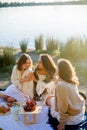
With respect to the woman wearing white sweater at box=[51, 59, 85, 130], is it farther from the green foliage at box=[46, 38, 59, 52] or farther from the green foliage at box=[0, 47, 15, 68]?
the green foliage at box=[46, 38, 59, 52]

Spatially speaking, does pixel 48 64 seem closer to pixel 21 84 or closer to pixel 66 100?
pixel 21 84

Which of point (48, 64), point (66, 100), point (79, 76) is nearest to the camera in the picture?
point (66, 100)

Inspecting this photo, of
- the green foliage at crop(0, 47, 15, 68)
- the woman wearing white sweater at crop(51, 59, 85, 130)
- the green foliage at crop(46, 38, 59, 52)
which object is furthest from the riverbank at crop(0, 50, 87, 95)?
the woman wearing white sweater at crop(51, 59, 85, 130)

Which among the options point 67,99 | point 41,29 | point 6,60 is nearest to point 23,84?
point 67,99

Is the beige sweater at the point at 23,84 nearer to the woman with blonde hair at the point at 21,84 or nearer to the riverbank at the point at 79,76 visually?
the woman with blonde hair at the point at 21,84

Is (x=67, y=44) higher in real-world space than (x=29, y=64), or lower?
lower

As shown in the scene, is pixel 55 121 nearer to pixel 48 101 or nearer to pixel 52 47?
pixel 48 101

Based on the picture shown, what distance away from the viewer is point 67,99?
4.39 meters

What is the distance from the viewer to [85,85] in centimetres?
715

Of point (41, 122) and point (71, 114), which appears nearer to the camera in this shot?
point (71, 114)

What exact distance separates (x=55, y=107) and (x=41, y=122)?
0.36 metres

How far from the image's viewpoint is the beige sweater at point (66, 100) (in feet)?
14.4

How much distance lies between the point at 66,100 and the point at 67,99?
0.05 feet

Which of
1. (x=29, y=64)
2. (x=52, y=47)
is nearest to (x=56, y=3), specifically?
(x=52, y=47)
